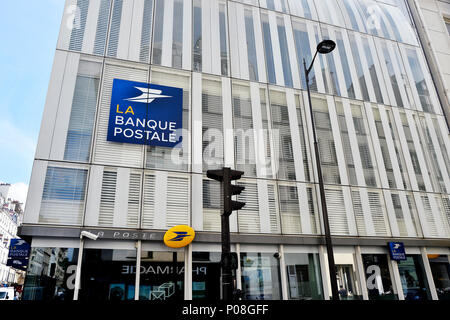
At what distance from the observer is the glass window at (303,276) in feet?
41.5

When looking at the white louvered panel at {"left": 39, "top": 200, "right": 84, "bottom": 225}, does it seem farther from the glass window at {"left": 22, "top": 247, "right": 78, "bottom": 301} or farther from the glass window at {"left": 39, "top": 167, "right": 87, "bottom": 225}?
the glass window at {"left": 22, "top": 247, "right": 78, "bottom": 301}

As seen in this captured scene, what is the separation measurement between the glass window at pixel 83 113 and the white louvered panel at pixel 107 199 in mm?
1121

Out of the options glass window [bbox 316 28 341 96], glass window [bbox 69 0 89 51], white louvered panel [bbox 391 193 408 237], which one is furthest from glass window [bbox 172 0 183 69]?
white louvered panel [bbox 391 193 408 237]

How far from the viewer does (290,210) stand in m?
13.8

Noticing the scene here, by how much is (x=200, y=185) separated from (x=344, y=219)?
700 cm

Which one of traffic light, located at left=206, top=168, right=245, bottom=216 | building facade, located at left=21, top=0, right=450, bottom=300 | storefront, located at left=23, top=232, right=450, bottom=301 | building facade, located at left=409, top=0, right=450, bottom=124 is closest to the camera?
traffic light, located at left=206, top=168, right=245, bottom=216

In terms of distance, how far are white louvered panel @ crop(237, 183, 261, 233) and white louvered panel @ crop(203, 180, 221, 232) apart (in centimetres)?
97

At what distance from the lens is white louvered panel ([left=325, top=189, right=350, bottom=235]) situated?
14.2m

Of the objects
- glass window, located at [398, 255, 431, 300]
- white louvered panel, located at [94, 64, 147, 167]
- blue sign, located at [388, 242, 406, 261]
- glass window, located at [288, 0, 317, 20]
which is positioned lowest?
glass window, located at [398, 255, 431, 300]

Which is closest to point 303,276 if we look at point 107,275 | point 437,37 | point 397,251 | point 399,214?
point 397,251

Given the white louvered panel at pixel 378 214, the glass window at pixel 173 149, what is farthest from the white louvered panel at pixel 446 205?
the glass window at pixel 173 149

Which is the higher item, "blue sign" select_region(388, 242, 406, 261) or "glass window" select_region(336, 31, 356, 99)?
"glass window" select_region(336, 31, 356, 99)

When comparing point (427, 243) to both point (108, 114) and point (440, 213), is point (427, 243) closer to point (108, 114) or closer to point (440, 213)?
point (440, 213)
